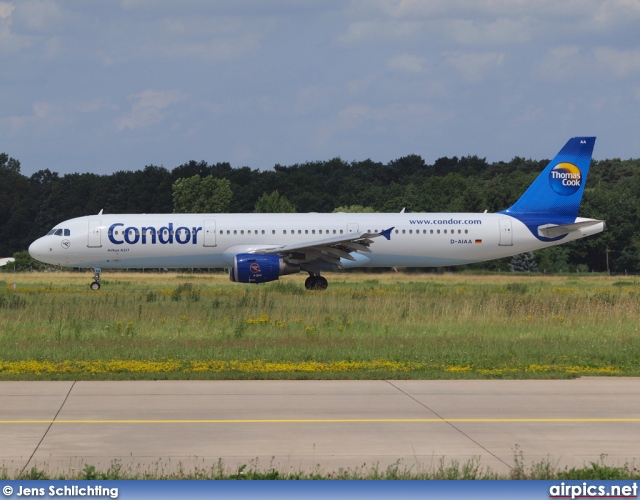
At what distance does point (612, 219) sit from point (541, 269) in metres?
12.4

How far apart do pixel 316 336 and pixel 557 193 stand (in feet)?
73.4

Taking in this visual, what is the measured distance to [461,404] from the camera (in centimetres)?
1320

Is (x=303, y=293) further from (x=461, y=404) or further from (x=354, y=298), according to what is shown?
(x=461, y=404)

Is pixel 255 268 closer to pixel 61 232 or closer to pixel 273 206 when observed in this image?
pixel 61 232

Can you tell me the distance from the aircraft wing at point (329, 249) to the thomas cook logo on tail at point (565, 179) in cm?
806

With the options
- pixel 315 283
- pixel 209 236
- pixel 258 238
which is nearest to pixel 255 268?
pixel 315 283

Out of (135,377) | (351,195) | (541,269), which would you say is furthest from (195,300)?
(351,195)

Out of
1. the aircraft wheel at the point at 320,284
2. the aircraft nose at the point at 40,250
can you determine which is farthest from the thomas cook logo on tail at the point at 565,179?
the aircraft nose at the point at 40,250

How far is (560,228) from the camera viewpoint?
40.4m

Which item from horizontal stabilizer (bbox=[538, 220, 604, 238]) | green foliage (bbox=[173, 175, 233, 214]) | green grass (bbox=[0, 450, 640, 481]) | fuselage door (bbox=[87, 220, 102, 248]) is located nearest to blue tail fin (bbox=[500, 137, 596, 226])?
horizontal stabilizer (bbox=[538, 220, 604, 238])

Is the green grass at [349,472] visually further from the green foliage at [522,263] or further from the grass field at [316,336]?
the green foliage at [522,263]

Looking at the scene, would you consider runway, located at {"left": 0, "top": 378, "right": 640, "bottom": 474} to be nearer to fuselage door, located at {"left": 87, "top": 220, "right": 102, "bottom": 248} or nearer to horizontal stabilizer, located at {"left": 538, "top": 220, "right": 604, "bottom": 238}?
fuselage door, located at {"left": 87, "top": 220, "right": 102, "bottom": 248}

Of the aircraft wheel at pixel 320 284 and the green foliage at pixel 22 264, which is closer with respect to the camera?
the aircraft wheel at pixel 320 284

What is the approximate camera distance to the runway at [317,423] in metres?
9.96
